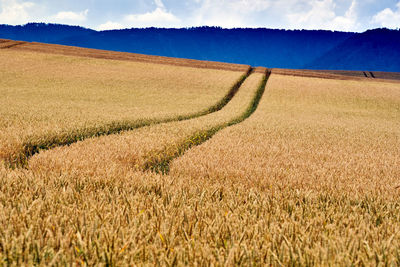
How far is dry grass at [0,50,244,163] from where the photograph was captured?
8.66m

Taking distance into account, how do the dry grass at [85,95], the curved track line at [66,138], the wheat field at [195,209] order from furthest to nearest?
the dry grass at [85,95] < the curved track line at [66,138] < the wheat field at [195,209]

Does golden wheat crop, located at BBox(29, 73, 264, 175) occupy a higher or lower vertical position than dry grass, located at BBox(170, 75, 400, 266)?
lower

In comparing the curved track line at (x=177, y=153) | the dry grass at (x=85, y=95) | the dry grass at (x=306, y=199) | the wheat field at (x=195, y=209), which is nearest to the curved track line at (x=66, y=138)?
the dry grass at (x=85, y=95)

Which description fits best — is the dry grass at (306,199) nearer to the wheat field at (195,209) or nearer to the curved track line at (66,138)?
the wheat field at (195,209)

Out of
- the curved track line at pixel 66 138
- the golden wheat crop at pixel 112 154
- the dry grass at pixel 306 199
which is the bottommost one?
the curved track line at pixel 66 138

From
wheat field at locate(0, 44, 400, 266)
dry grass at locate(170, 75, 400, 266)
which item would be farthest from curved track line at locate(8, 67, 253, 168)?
dry grass at locate(170, 75, 400, 266)

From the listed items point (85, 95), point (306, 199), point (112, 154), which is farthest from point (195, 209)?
point (85, 95)

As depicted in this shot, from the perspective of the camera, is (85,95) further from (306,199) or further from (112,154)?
(306,199)

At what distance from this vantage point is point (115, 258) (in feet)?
5.43

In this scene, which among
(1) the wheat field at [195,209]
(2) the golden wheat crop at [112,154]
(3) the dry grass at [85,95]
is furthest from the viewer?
(3) the dry grass at [85,95]

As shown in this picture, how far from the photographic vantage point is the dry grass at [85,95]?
866 cm

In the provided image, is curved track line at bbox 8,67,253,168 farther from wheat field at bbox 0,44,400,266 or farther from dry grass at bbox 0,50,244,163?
wheat field at bbox 0,44,400,266

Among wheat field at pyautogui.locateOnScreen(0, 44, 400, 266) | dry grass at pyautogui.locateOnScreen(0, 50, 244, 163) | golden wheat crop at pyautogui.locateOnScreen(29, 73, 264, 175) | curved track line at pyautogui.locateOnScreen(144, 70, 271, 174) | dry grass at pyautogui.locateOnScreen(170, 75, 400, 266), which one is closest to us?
wheat field at pyautogui.locateOnScreen(0, 44, 400, 266)

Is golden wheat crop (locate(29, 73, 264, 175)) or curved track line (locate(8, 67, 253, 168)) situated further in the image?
curved track line (locate(8, 67, 253, 168))
